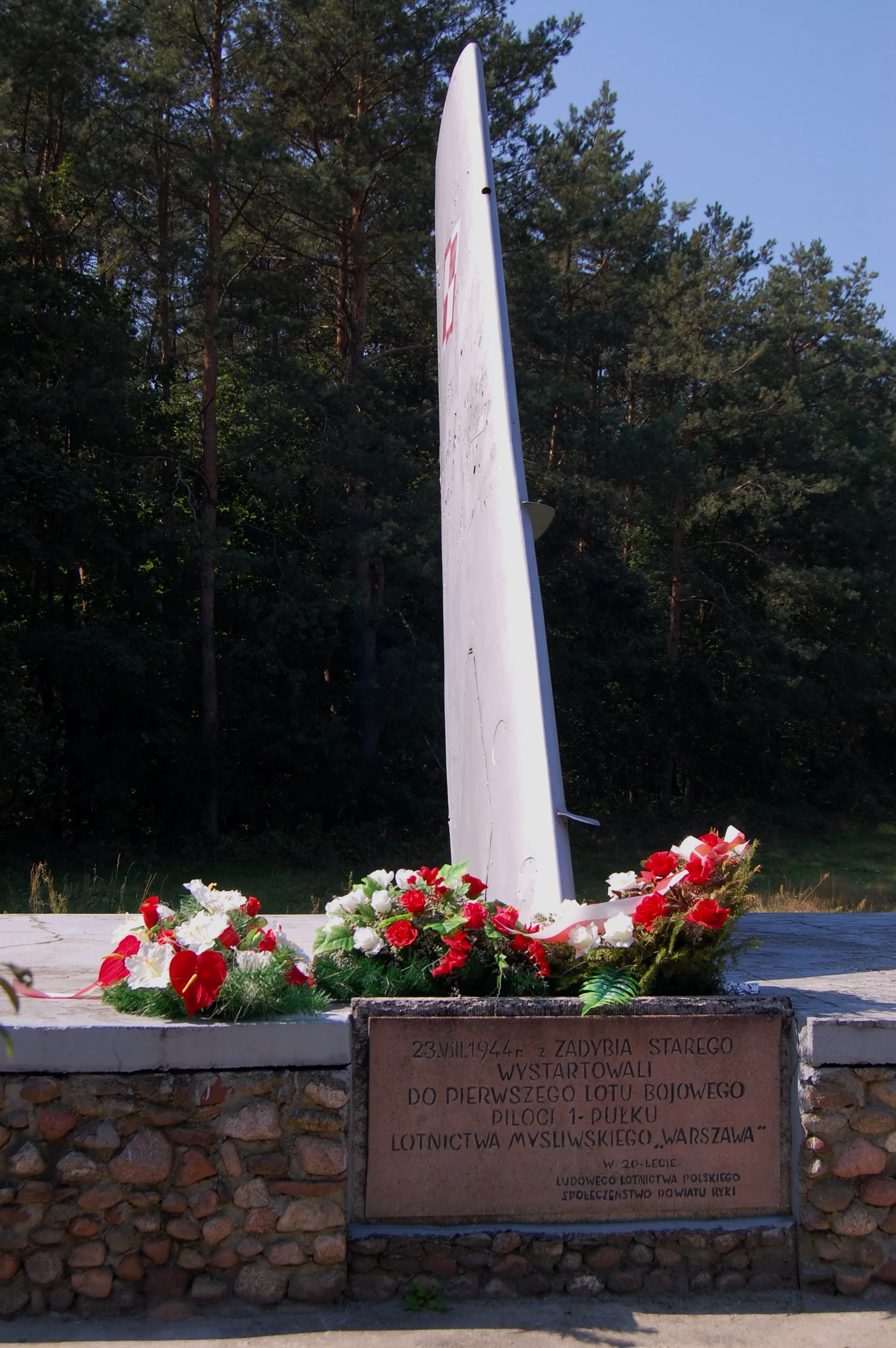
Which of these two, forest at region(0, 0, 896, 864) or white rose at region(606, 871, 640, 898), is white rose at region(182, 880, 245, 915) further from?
forest at region(0, 0, 896, 864)

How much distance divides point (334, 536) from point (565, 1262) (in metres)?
15.6

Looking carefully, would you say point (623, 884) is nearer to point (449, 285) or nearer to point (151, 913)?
point (151, 913)

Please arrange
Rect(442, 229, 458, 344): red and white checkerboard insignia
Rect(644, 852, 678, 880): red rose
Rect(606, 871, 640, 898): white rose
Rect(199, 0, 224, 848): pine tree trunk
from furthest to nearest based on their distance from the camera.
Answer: Rect(199, 0, 224, 848): pine tree trunk < Rect(442, 229, 458, 344): red and white checkerboard insignia < Rect(606, 871, 640, 898): white rose < Rect(644, 852, 678, 880): red rose

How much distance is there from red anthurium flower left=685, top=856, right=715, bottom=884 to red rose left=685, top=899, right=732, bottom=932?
0.37 feet

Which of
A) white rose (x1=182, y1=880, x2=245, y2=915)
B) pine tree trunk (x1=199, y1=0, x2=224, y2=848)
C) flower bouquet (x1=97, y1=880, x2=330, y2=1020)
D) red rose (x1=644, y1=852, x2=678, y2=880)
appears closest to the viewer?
flower bouquet (x1=97, y1=880, x2=330, y2=1020)

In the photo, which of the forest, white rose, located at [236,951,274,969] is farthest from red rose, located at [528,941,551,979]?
the forest

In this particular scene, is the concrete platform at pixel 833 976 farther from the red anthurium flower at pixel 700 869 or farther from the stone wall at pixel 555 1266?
the stone wall at pixel 555 1266

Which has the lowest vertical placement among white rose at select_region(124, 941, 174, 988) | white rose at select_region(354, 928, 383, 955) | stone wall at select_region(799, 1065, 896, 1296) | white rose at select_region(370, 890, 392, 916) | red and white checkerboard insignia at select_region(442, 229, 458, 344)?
stone wall at select_region(799, 1065, 896, 1296)

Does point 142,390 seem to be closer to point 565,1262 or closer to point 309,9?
point 309,9

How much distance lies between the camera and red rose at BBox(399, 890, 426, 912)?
12.5ft

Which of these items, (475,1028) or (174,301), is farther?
(174,301)

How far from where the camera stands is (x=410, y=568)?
17000 millimetres

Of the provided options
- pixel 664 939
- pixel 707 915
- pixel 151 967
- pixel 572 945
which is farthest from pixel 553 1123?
pixel 151 967

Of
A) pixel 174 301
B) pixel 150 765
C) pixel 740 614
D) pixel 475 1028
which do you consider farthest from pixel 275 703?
pixel 475 1028
